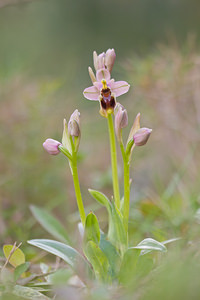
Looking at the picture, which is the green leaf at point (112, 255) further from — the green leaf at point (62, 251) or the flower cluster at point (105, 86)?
the flower cluster at point (105, 86)

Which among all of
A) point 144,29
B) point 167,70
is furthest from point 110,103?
point 144,29

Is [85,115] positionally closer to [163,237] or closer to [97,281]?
[163,237]

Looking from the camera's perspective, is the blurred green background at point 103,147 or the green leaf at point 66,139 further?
the blurred green background at point 103,147

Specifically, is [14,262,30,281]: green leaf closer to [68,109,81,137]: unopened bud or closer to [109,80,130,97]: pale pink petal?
[68,109,81,137]: unopened bud

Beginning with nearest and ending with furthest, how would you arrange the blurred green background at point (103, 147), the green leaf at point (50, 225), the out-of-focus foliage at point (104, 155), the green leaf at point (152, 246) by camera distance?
the green leaf at point (152, 246) < the green leaf at point (50, 225) < the out-of-focus foliage at point (104, 155) < the blurred green background at point (103, 147)

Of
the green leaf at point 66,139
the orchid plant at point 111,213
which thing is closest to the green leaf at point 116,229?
the orchid plant at point 111,213

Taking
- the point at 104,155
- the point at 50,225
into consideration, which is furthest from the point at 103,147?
the point at 50,225

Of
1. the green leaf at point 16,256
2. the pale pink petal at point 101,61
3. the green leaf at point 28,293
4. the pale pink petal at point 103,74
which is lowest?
the green leaf at point 28,293
